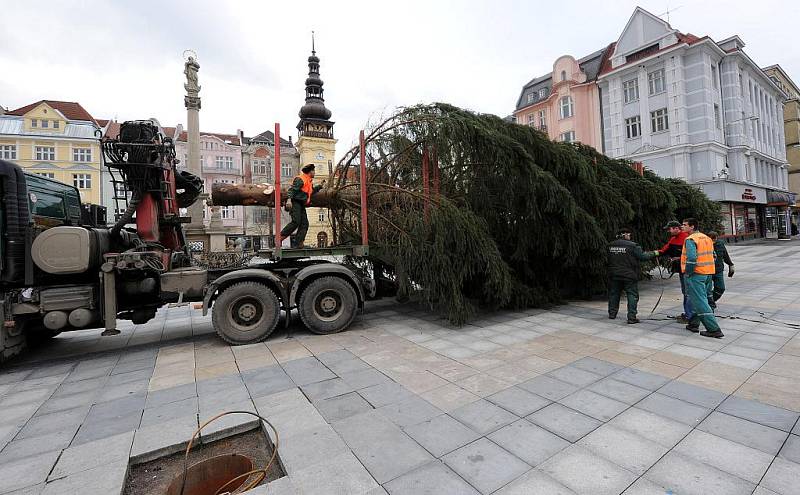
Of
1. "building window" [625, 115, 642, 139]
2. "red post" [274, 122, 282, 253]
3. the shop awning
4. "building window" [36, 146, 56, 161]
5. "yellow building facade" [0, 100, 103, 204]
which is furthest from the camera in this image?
"building window" [36, 146, 56, 161]

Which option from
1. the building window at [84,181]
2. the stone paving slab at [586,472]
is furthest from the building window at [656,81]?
the building window at [84,181]

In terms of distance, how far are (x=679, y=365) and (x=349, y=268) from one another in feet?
17.0

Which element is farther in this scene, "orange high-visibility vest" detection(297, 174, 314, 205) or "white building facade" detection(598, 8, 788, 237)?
"white building facade" detection(598, 8, 788, 237)

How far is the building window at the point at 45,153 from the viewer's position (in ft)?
129

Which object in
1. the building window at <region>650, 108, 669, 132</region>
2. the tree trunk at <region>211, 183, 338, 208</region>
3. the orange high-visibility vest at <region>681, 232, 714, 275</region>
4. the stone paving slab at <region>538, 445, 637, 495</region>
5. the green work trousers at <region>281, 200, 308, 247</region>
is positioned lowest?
the stone paving slab at <region>538, 445, 637, 495</region>

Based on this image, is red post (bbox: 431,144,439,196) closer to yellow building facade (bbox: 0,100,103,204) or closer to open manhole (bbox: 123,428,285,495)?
open manhole (bbox: 123,428,285,495)

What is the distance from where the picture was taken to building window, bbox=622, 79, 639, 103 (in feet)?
94.7

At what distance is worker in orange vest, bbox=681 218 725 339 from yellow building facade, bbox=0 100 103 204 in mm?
50726

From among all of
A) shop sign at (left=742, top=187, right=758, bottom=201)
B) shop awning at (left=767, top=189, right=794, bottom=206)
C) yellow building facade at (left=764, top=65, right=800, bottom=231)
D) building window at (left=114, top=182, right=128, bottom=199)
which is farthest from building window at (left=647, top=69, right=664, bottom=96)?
building window at (left=114, top=182, right=128, bottom=199)

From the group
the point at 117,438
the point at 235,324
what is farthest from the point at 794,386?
the point at 235,324

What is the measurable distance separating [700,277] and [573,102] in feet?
106

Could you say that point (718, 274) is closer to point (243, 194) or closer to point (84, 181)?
point (243, 194)

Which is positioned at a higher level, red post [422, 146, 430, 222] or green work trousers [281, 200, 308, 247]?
red post [422, 146, 430, 222]

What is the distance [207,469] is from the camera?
284 centimetres
